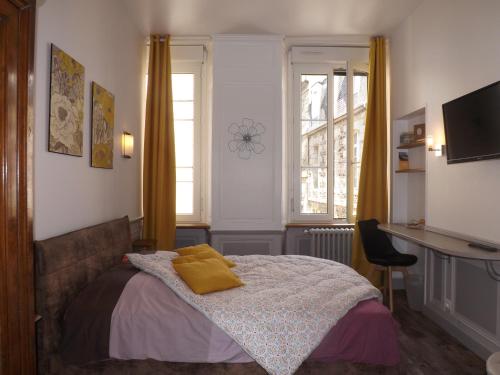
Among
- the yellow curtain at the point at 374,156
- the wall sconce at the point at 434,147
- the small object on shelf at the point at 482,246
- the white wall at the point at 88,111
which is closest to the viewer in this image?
the white wall at the point at 88,111

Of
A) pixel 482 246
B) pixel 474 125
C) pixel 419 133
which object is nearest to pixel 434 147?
pixel 419 133

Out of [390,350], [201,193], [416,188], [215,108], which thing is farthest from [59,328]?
[416,188]

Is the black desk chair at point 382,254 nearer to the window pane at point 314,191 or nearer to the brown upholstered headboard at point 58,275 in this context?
the window pane at point 314,191

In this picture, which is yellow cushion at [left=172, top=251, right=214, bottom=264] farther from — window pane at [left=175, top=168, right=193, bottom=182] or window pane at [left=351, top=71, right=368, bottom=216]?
window pane at [left=351, top=71, right=368, bottom=216]

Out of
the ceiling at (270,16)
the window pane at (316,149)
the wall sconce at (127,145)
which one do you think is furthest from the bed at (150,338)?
the ceiling at (270,16)

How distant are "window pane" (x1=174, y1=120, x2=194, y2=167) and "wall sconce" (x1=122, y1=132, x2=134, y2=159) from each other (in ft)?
2.93

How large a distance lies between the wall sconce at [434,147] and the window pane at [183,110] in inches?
113

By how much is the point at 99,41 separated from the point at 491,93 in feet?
→ 10.5

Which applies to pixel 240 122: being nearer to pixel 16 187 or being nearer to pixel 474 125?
pixel 474 125

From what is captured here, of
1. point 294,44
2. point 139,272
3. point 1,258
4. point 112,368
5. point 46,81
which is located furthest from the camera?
point 294,44

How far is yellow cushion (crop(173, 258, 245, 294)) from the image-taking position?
2225mm

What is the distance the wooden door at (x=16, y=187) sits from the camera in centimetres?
171

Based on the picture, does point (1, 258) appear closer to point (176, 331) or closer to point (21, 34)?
point (176, 331)

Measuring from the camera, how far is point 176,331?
1.96 metres
